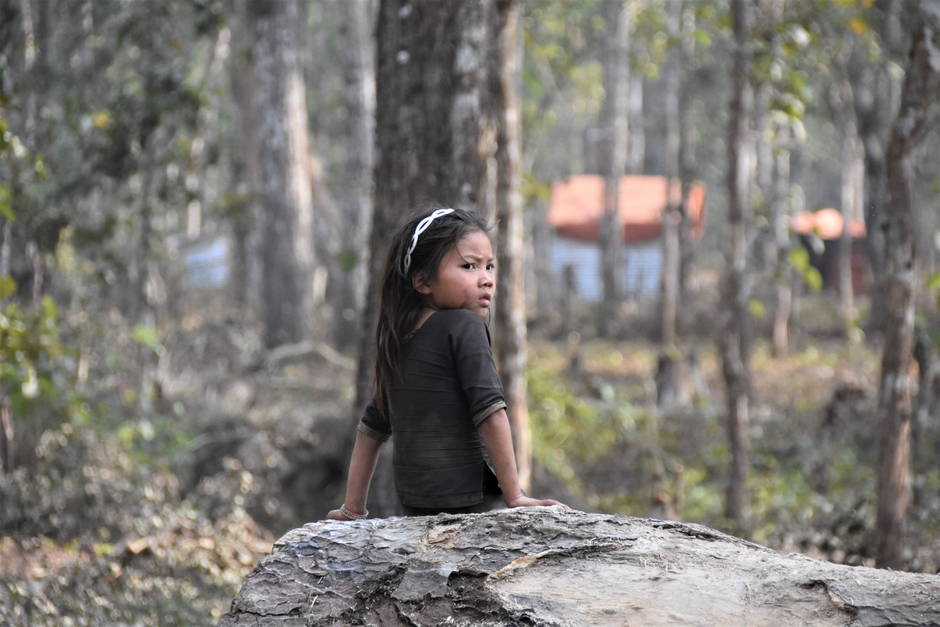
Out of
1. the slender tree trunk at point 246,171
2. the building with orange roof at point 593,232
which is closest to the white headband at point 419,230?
the slender tree trunk at point 246,171

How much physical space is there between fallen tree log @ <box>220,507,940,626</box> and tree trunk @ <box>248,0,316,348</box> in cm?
1225

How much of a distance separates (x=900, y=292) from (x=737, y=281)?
109 inches

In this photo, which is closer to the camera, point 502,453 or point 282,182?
point 502,453

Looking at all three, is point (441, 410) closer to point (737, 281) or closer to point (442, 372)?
point (442, 372)

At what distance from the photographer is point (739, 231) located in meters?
8.49

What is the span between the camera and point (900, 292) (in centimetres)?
565


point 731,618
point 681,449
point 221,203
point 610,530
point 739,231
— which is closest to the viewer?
point 731,618

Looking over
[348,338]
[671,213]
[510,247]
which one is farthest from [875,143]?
[510,247]

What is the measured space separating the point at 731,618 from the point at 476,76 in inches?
154

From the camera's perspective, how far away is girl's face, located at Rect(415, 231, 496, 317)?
11.6ft

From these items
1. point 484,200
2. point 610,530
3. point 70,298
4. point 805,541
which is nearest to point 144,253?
point 70,298

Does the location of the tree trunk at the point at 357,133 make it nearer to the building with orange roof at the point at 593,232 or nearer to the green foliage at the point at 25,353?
the green foliage at the point at 25,353

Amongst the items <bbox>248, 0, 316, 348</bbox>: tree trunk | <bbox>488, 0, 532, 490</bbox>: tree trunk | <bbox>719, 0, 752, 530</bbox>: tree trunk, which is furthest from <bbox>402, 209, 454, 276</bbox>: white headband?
<bbox>248, 0, 316, 348</bbox>: tree trunk

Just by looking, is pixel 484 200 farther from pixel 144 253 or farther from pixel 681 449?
pixel 681 449
